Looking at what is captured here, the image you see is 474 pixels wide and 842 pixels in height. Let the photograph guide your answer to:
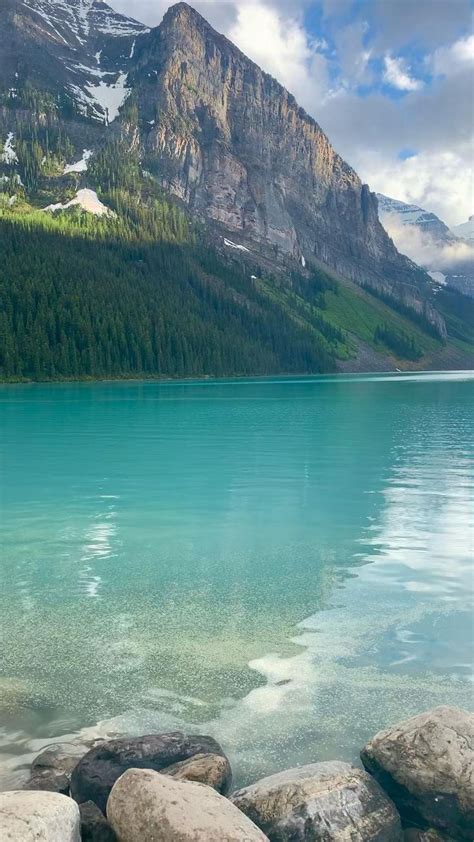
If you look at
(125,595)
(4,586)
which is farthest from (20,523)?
(125,595)

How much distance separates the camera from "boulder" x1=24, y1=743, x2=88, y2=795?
30.1ft

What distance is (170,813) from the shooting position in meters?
7.45

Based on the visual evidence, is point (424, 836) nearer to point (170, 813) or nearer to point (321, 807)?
point (321, 807)

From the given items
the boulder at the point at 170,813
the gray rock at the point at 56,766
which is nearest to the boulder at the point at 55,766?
the gray rock at the point at 56,766

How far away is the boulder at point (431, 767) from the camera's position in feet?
28.2

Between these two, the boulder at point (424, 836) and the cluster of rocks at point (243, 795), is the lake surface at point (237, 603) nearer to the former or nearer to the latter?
the cluster of rocks at point (243, 795)

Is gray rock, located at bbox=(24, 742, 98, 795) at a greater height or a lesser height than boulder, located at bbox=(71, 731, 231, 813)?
lesser

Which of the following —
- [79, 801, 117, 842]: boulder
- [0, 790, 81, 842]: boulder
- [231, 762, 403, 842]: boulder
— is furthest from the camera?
[231, 762, 403, 842]: boulder

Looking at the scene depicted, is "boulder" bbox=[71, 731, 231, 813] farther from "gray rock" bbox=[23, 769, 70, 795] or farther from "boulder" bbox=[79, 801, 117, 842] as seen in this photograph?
"boulder" bbox=[79, 801, 117, 842]

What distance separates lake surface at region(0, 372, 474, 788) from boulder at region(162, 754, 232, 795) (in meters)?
0.72

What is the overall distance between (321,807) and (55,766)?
3850mm

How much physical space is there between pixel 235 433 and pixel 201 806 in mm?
54299

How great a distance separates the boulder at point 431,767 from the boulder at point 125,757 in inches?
93.2

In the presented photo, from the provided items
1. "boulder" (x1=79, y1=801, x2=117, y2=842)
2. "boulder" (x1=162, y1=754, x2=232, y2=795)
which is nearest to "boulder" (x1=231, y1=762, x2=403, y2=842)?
"boulder" (x1=162, y1=754, x2=232, y2=795)
